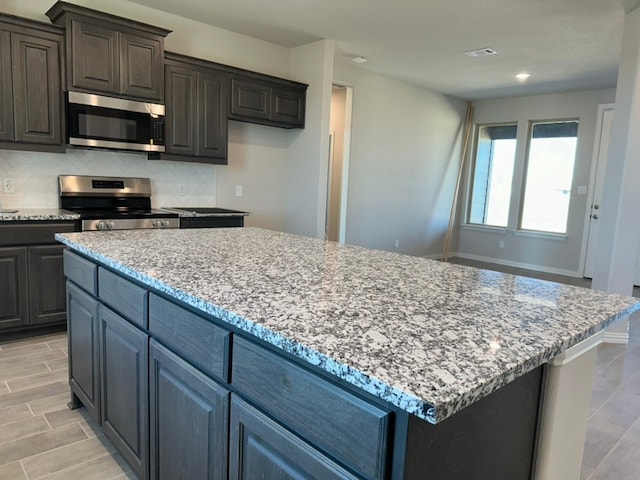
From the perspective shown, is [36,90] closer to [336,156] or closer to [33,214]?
[33,214]

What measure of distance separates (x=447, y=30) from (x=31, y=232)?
381 cm

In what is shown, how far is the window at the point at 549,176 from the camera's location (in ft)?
21.5

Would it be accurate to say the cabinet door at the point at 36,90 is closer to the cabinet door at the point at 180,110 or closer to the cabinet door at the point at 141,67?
the cabinet door at the point at 141,67

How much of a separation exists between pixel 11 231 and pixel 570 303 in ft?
10.8

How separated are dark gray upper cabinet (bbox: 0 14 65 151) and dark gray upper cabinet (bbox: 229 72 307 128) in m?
1.46

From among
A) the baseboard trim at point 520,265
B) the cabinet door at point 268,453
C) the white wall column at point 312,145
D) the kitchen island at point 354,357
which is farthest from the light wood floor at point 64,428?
the baseboard trim at point 520,265

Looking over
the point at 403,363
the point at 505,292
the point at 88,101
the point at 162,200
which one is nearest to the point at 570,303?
the point at 505,292

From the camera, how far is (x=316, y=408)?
33.8 inches

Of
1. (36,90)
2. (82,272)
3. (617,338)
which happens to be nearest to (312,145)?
(36,90)

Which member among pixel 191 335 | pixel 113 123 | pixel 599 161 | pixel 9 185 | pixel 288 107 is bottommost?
pixel 191 335

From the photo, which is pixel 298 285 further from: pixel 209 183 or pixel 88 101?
pixel 209 183

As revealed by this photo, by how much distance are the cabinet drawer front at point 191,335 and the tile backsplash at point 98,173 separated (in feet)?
8.91

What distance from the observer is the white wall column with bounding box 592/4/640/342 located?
138 inches

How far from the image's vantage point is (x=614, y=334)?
3.77 metres
